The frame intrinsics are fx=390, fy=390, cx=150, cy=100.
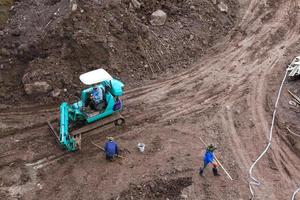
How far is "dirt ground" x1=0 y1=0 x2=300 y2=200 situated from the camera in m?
13.4

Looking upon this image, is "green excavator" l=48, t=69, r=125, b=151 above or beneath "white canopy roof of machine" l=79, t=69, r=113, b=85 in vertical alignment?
beneath

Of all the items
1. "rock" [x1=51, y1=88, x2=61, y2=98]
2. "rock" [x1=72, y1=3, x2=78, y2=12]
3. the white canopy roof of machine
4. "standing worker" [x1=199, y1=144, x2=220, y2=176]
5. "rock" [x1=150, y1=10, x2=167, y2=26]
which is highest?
"rock" [x1=72, y1=3, x2=78, y2=12]

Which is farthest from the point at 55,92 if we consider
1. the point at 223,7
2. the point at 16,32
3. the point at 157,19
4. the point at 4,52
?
the point at 223,7

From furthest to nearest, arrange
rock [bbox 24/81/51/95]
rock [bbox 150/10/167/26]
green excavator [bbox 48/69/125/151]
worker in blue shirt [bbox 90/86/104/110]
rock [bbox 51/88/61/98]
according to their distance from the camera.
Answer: rock [bbox 150/10/167/26] → rock [bbox 51/88/61/98] → rock [bbox 24/81/51/95] → worker in blue shirt [bbox 90/86/104/110] → green excavator [bbox 48/69/125/151]

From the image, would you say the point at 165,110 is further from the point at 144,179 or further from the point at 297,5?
the point at 297,5

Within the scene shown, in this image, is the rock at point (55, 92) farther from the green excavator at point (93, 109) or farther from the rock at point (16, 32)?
the rock at point (16, 32)

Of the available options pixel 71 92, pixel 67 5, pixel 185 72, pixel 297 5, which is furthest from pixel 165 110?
pixel 297 5

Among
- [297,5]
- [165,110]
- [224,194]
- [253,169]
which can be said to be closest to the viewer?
[224,194]

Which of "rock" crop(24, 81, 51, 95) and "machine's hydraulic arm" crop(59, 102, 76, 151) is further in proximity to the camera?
"rock" crop(24, 81, 51, 95)

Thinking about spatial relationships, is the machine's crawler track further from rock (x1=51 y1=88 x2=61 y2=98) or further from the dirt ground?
rock (x1=51 y1=88 x2=61 y2=98)

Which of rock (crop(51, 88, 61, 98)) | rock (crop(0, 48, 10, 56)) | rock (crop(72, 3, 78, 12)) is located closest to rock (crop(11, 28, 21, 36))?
rock (crop(0, 48, 10, 56))

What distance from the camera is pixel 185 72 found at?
18141 millimetres

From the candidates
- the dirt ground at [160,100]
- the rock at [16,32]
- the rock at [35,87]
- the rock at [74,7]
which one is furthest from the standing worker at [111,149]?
the rock at [16,32]

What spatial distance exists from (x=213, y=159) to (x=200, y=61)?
6595mm
